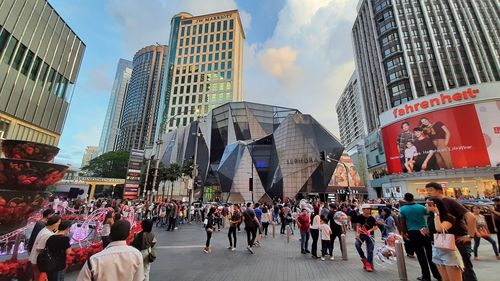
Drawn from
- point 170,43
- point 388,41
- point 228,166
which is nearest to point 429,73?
point 388,41

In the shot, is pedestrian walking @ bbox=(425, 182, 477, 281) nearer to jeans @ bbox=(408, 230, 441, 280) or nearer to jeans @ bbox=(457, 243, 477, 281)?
jeans @ bbox=(457, 243, 477, 281)

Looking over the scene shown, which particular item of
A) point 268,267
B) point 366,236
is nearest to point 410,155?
point 366,236

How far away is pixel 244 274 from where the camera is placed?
634 cm

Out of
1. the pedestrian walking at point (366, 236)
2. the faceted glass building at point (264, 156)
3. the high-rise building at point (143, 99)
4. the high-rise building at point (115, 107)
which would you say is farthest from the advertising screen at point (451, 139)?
the high-rise building at point (115, 107)

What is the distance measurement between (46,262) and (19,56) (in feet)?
75.3

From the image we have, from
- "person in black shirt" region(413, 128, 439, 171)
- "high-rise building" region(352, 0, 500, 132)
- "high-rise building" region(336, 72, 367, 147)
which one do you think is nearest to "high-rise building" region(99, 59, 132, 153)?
"high-rise building" region(336, 72, 367, 147)

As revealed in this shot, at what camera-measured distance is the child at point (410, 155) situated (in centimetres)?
3541

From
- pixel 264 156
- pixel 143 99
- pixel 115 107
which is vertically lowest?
pixel 264 156

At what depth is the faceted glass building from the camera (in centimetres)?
3894

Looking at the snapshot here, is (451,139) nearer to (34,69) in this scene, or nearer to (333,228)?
(333,228)

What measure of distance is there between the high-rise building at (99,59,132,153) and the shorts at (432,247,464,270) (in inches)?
6664

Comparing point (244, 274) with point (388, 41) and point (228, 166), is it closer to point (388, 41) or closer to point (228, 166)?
point (228, 166)

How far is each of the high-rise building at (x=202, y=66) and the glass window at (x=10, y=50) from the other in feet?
189

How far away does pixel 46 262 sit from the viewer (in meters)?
3.80
